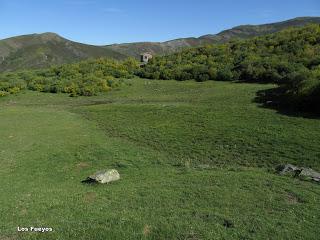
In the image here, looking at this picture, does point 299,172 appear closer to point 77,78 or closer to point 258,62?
point 258,62

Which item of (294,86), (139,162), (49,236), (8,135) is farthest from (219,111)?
(49,236)

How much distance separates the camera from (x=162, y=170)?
1812 cm

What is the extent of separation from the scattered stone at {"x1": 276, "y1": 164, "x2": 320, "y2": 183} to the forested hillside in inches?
495

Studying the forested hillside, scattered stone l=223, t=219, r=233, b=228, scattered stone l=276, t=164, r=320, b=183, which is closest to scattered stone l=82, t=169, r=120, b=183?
scattered stone l=223, t=219, r=233, b=228

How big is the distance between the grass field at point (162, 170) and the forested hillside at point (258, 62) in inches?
200

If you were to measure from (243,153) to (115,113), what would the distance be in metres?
13.4

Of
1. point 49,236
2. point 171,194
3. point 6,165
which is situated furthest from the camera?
point 6,165

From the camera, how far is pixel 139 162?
65.3 ft

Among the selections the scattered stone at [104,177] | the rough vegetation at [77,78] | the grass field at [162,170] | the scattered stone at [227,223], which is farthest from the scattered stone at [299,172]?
the rough vegetation at [77,78]

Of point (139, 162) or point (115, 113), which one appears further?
point (115, 113)

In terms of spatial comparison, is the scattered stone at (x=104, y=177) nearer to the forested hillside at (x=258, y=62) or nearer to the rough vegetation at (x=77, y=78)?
the forested hillside at (x=258, y=62)

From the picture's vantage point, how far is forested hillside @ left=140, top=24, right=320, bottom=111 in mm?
37562

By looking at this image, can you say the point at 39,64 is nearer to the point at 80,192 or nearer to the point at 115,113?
the point at 115,113

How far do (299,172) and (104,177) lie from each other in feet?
24.7
